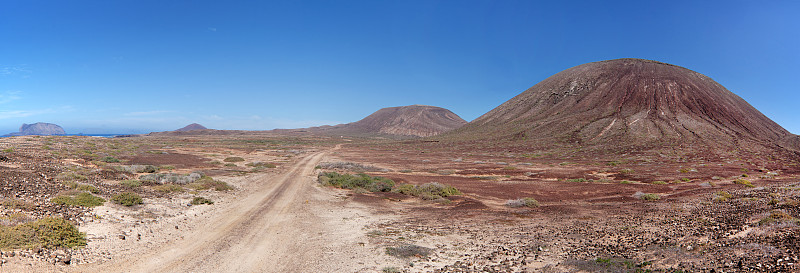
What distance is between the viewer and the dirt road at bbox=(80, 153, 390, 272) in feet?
31.2

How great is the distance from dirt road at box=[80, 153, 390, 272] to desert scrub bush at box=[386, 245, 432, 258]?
798mm

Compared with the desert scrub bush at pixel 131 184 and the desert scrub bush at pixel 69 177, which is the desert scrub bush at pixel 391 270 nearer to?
the desert scrub bush at pixel 131 184

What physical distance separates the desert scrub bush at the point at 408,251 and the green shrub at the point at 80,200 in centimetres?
1329

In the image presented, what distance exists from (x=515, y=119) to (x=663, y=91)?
1781 inches

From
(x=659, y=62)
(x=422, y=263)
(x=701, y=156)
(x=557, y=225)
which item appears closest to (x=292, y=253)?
(x=422, y=263)

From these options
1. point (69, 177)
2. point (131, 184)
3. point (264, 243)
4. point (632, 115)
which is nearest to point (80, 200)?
point (69, 177)

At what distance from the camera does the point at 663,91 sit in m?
100

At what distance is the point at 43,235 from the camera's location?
9289 mm

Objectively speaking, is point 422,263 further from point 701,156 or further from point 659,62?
point 659,62

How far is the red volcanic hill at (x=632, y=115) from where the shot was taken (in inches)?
2940

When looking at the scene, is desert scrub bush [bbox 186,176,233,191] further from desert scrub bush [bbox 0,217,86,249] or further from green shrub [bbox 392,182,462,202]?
green shrub [bbox 392,182,462,202]

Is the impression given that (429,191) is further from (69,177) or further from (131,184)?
(69,177)

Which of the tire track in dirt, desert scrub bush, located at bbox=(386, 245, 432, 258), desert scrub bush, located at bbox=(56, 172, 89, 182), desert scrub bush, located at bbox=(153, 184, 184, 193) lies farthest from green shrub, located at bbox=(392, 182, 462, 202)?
desert scrub bush, located at bbox=(56, 172, 89, 182)

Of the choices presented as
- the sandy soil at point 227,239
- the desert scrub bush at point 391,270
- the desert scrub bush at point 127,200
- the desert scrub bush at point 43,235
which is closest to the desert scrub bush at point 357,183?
the sandy soil at point 227,239
